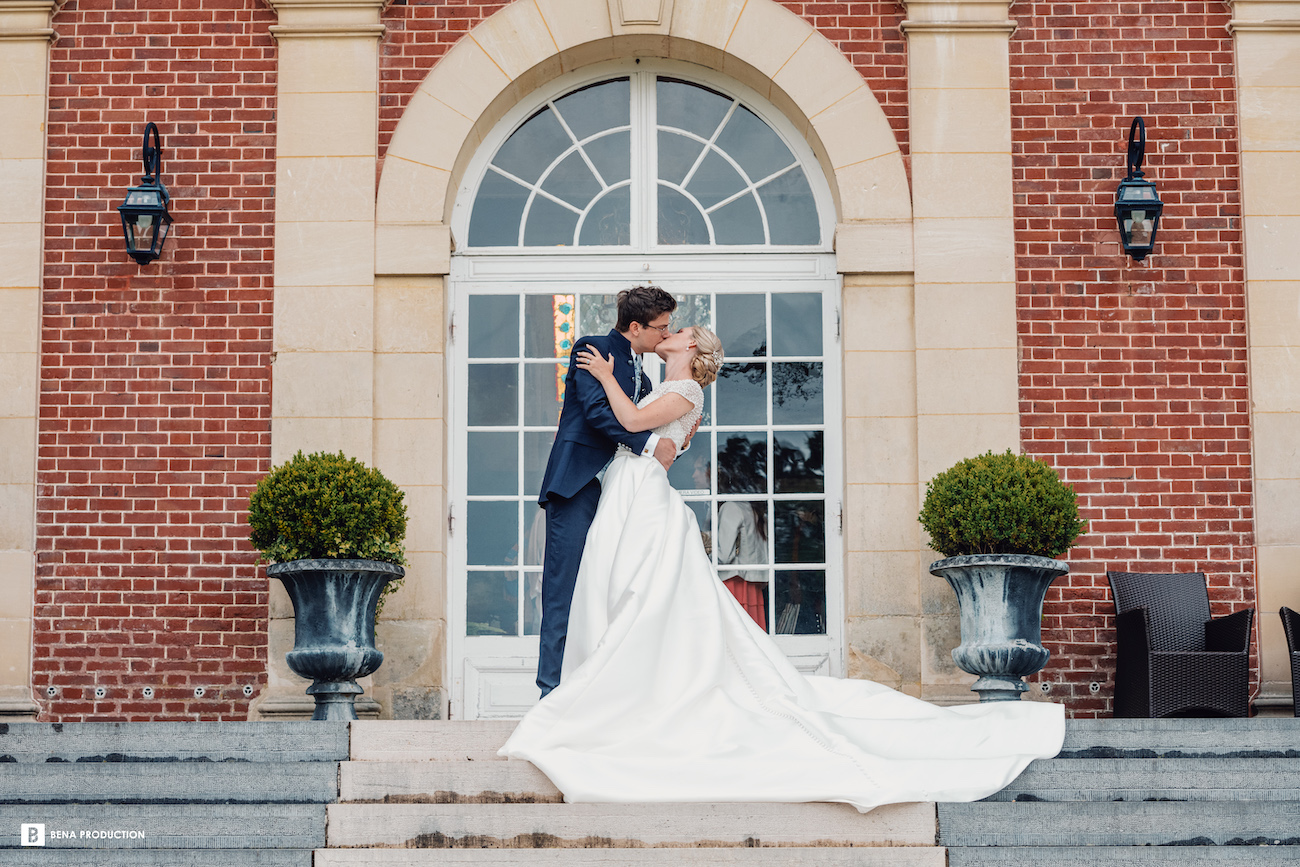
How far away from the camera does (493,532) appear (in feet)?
25.2

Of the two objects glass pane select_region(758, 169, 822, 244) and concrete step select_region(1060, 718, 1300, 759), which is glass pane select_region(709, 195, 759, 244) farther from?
concrete step select_region(1060, 718, 1300, 759)

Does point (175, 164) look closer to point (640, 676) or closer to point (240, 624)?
point (240, 624)

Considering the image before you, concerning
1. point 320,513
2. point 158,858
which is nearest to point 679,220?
point 320,513

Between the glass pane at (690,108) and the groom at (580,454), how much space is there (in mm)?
2227

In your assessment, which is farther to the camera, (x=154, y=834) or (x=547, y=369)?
(x=547, y=369)

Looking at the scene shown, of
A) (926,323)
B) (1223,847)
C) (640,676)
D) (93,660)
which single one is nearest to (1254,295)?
(926,323)

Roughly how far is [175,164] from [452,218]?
1435 mm

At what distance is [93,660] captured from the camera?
732 centimetres

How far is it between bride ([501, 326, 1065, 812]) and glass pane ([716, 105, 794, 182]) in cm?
239

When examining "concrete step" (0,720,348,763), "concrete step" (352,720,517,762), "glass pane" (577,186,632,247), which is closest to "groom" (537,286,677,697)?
"concrete step" (352,720,517,762)

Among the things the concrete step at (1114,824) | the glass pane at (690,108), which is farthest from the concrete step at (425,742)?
the glass pane at (690,108)

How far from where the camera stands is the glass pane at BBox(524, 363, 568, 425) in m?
7.78

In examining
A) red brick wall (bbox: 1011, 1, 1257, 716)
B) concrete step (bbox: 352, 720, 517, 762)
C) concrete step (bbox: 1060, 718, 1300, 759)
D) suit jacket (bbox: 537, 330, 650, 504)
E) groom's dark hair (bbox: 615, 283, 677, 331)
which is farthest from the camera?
red brick wall (bbox: 1011, 1, 1257, 716)

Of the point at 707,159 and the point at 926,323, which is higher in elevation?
the point at 707,159
